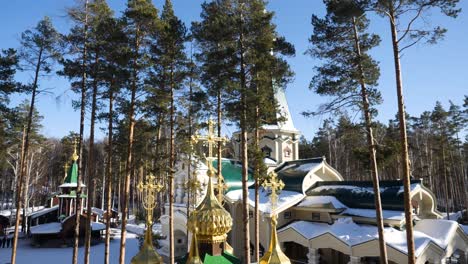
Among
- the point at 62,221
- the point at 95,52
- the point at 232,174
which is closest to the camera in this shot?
the point at 95,52

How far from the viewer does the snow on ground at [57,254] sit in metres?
21.3

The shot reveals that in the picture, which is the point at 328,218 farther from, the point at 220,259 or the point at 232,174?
the point at 220,259

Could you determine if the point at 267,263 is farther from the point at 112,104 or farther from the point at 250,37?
the point at 112,104

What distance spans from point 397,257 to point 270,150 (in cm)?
1431

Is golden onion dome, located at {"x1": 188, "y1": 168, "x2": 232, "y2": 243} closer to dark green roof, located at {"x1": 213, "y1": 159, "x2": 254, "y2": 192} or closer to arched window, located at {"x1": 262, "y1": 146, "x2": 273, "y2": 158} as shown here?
dark green roof, located at {"x1": 213, "y1": 159, "x2": 254, "y2": 192}

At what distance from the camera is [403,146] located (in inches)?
367

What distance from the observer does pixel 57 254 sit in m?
23.6

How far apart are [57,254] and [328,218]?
18226 mm

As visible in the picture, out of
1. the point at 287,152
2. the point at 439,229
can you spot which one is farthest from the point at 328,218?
the point at 287,152

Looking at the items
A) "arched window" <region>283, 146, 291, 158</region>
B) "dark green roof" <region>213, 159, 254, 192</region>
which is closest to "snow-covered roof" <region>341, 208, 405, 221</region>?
"dark green roof" <region>213, 159, 254, 192</region>

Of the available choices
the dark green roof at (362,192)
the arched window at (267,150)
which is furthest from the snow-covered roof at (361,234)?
the arched window at (267,150)

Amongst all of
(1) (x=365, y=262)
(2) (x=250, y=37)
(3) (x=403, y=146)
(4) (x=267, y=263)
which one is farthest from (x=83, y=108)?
(1) (x=365, y=262)

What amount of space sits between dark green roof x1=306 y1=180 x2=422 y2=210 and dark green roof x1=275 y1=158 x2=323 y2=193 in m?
1.04

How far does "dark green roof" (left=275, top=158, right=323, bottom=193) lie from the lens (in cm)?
2219
